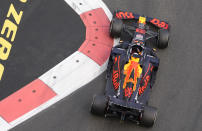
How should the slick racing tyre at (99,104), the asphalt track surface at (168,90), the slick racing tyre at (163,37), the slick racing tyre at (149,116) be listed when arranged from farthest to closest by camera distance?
the slick racing tyre at (163,37), the asphalt track surface at (168,90), the slick racing tyre at (99,104), the slick racing tyre at (149,116)

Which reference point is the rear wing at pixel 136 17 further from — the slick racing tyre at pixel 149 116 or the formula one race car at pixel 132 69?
the slick racing tyre at pixel 149 116

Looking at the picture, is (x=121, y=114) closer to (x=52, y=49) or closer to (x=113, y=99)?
(x=113, y=99)

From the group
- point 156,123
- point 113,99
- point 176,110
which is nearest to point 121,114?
point 113,99

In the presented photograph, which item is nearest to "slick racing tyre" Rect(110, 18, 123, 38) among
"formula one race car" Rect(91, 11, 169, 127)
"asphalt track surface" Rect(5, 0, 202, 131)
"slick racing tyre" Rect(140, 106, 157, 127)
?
"formula one race car" Rect(91, 11, 169, 127)

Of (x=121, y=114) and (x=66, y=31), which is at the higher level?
(x=66, y=31)

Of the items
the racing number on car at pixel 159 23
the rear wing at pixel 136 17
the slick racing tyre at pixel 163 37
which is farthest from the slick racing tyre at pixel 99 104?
the racing number on car at pixel 159 23

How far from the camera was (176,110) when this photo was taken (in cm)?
873

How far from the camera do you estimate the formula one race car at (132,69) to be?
7.77 meters

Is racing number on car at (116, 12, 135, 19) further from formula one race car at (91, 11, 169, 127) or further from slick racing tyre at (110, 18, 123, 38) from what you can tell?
slick racing tyre at (110, 18, 123, 38)

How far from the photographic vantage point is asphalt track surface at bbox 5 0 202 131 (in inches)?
319

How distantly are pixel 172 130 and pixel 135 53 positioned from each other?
214cm

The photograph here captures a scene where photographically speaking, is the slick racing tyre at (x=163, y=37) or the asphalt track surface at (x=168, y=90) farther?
the slick racing tyre at (x=163, y=37)

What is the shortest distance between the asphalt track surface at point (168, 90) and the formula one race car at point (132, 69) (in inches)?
14.4

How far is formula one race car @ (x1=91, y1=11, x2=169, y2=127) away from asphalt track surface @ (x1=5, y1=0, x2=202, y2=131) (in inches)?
14.4
